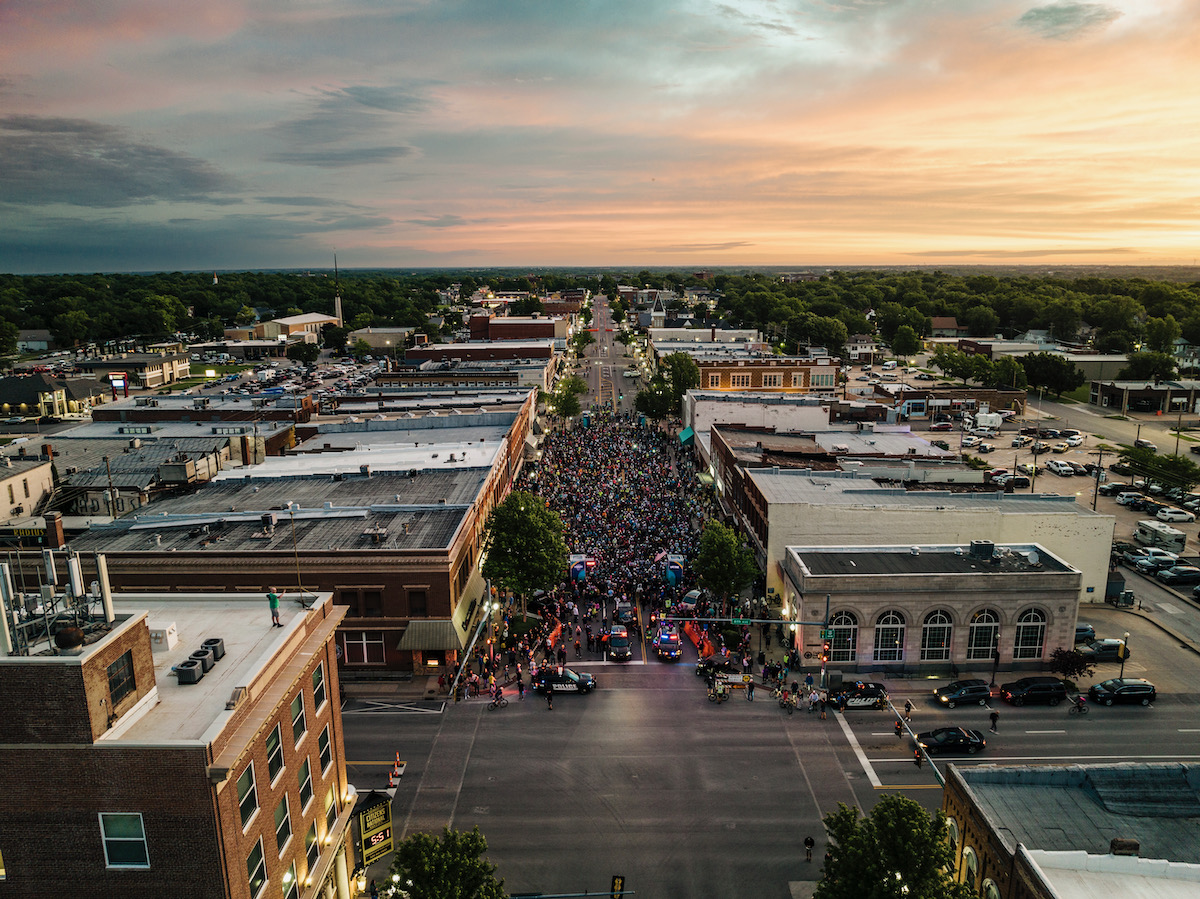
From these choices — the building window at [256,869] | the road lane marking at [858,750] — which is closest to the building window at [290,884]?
the building window at [256,869]

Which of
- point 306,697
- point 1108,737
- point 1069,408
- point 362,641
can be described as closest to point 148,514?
point 362,641

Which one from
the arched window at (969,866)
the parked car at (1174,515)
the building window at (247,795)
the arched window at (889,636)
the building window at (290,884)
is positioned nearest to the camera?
the building window at (247,795)

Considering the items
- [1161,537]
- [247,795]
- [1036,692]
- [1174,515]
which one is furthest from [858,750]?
[1174,515]

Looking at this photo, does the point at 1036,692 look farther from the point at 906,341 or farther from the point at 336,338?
the point at 336,338

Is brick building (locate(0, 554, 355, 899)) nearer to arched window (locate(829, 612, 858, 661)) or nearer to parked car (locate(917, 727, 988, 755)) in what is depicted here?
parked car (locate(917, 727, 988, 755))

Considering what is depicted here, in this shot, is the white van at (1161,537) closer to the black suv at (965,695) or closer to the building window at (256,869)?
the black suv at (965,695)

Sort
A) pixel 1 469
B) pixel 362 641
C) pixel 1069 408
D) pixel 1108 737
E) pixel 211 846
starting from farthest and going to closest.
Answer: pixel 1069 408 → pixel 1 469 → pixel 362 641 → pixel 1108 737 → pixel 211 846

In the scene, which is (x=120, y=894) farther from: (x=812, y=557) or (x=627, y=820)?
(x=812, y=557)

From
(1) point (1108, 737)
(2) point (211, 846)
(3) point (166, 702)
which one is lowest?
(1) point (1108, 737)

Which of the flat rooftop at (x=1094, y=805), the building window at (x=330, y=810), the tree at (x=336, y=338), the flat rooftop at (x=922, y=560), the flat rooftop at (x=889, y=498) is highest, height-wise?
the tree at (x=336, y=338)
